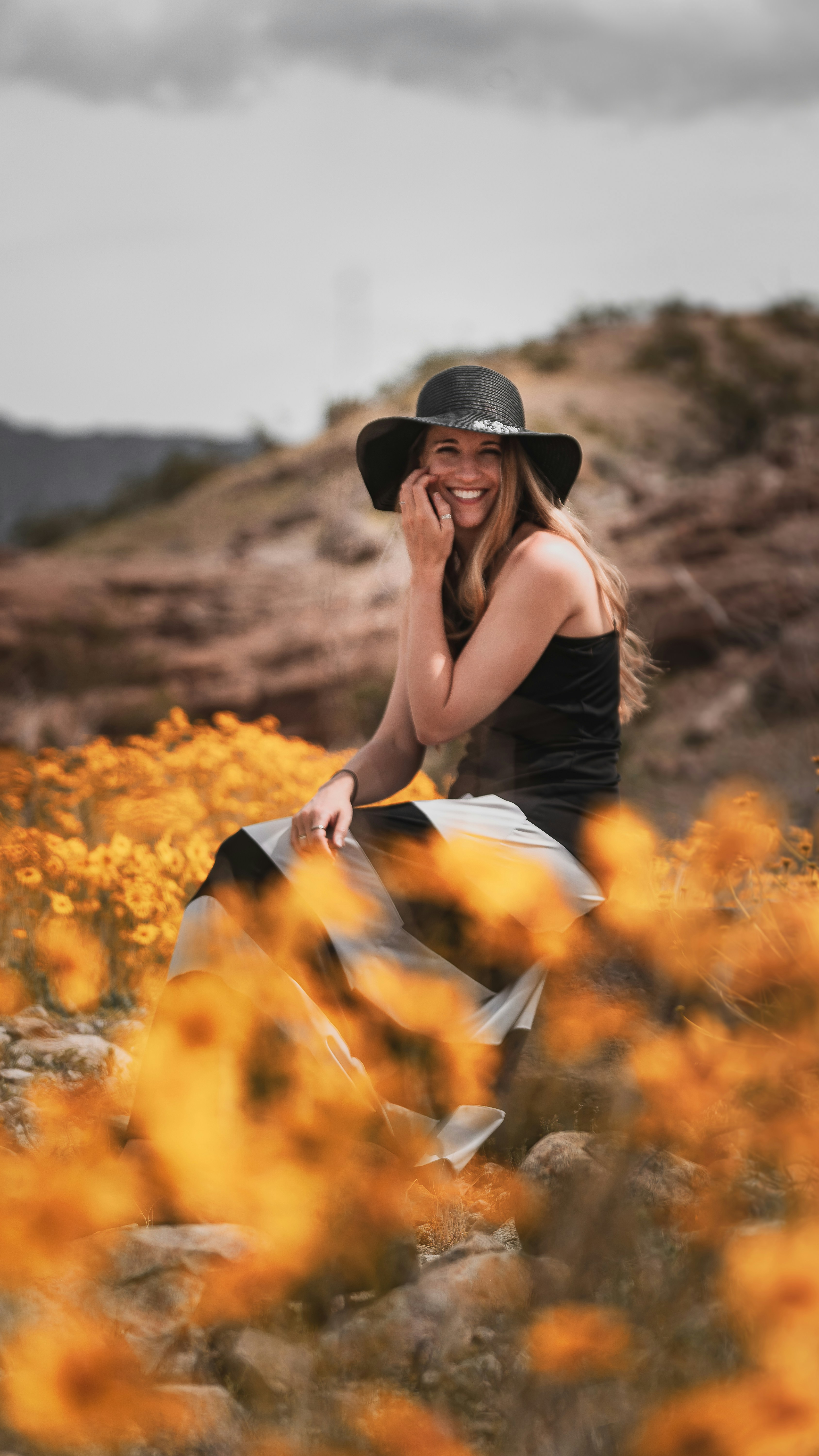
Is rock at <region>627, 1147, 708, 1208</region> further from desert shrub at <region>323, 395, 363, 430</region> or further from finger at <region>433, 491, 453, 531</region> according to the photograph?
desert shrub at <region>323, 395, 363, 430</region>

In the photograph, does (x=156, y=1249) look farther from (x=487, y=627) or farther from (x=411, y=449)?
(x=411, y=449)

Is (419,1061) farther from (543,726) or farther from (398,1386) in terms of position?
(543,726)

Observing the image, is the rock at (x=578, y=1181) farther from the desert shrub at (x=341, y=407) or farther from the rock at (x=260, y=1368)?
the desert shrub at (x=341, y=407)

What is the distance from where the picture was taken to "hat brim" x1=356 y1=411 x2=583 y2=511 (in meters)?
2.01

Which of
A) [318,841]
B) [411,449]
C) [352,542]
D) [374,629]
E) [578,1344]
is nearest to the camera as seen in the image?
[578,1344]

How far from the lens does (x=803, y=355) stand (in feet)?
78.4

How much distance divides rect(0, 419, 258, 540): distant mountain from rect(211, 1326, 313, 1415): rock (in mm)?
23487

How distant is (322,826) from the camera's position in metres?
1.80

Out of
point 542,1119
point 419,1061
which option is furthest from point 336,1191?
point 542,1119

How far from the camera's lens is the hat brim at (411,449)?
2010 millimetres

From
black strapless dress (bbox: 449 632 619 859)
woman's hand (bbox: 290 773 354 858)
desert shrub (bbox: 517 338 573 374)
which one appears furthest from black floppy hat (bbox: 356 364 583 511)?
desert shrub (bbox: 517 338 573 374)

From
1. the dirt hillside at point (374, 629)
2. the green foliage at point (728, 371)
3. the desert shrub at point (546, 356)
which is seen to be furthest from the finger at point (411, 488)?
the desert shrub at point (546, 356)

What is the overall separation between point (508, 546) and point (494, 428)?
0.23 metres

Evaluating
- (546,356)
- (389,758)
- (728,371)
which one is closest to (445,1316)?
(389,758)
